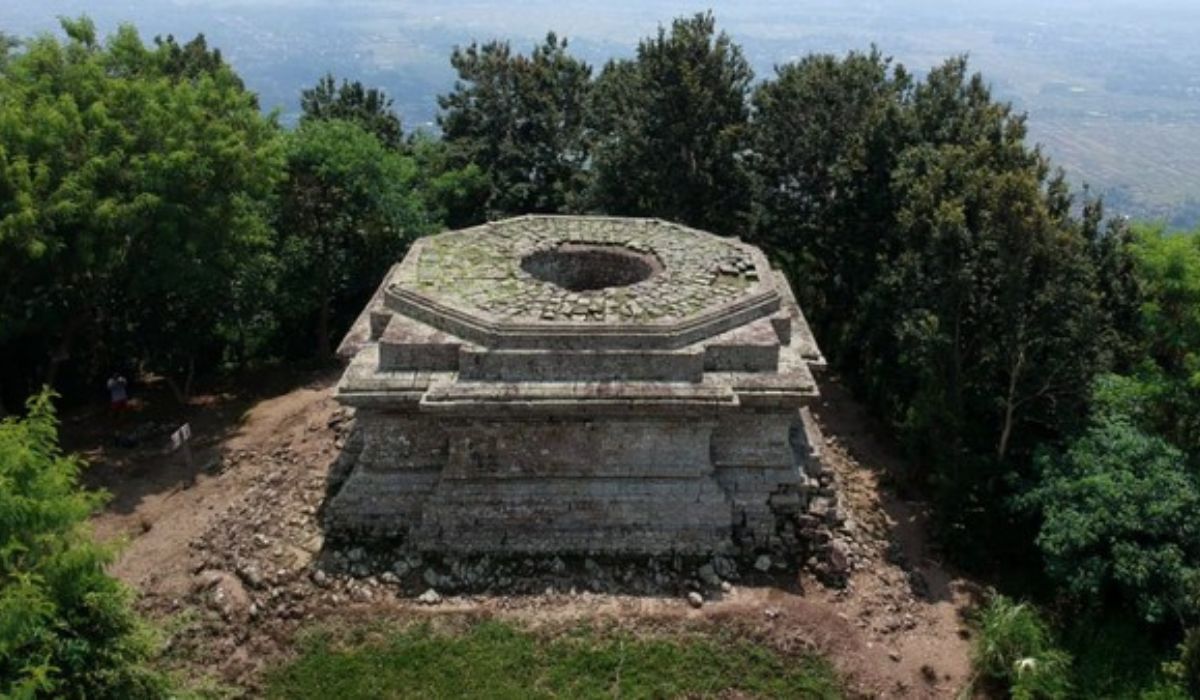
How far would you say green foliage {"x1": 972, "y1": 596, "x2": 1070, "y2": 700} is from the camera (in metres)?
10.6

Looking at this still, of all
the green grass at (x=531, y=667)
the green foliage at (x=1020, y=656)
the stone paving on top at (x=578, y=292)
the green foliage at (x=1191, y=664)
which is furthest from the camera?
the stone paving on top at (x=578, y=292)

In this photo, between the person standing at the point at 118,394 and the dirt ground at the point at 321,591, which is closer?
the dirt ground at the point at 321,591

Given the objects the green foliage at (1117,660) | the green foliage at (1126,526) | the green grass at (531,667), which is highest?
the green foliage at (1126,526)

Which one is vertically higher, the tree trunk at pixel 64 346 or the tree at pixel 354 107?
the tree at pixel 354 107

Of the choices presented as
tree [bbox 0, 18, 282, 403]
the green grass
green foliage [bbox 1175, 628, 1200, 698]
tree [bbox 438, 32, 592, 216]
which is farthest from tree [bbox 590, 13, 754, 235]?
green foliage [bbox 1175, 628, 1200, 698]

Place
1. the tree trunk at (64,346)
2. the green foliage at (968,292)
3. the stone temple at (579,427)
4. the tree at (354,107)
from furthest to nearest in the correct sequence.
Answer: the tree at (354,107)
the tree trunk at (64,346)
the green foliage at (968,292)
the stone temple at (579,427)

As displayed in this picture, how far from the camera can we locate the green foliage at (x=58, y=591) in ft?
23.2

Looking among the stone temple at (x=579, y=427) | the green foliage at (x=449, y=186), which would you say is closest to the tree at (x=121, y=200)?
the stone temple at (x=579, y=427)

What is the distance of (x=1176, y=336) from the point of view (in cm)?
1306

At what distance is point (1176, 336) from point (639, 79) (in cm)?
1168

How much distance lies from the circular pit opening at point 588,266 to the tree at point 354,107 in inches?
433

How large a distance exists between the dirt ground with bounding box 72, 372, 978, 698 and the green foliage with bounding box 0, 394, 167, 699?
95.0 inches

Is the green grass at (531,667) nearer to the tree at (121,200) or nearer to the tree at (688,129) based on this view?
the tree at (121,200)

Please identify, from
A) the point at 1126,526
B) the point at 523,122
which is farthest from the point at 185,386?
the point at 1126,526
